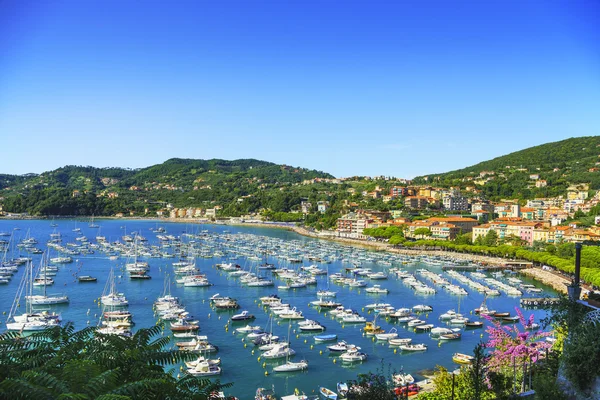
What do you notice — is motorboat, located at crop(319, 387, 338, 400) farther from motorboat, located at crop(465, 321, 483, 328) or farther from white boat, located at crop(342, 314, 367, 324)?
motorboat, located at crop(465, 321, 483, 328)

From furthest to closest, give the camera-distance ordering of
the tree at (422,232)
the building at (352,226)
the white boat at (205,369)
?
the building at (352,226)
the tree at (422,232)
the white boat at (205,369)

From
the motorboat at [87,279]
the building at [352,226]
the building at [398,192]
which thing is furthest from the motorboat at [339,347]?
the building at [398,192]

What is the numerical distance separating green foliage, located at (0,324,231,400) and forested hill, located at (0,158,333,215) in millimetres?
101409

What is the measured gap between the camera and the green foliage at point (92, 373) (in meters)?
3.68

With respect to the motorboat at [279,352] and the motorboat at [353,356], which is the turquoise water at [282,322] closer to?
the motorboat at [353,356]

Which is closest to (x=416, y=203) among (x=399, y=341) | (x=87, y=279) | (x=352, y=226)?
(x=352, y=226)

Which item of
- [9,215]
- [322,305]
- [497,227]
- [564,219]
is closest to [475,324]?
[322,305]

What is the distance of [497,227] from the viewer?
164ft

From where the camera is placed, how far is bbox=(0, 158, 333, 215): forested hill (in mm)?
100375

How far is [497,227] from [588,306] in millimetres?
46854

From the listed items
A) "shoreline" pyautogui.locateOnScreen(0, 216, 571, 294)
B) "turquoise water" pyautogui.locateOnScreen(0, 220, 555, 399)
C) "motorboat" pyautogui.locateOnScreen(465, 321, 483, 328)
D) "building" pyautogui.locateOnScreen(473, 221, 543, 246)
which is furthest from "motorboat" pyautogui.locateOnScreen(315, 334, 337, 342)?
"building" pyautogui.locateOnScreen(473, 221, 543, 246)

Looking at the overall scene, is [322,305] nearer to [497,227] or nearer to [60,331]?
[60,331]

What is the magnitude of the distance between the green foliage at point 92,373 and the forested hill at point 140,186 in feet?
333

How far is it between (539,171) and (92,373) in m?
103
